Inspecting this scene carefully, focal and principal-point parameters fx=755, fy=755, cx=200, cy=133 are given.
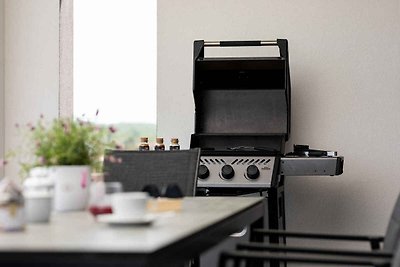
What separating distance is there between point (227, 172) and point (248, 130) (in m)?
0.53

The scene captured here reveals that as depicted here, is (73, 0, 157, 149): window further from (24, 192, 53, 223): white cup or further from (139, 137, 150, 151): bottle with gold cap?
(24, 192, 53, 223): white cup

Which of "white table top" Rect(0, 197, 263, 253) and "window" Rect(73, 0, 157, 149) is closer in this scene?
"white table top" Rect(0, 197, 263, 253)

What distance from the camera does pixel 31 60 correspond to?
4.70m

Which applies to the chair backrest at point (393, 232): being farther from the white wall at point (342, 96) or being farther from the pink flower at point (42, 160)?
the white wall at point (342, 96)

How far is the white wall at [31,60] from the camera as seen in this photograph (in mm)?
4676

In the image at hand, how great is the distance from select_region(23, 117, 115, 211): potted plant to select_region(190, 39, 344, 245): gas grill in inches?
63.8

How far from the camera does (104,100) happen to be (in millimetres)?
4711

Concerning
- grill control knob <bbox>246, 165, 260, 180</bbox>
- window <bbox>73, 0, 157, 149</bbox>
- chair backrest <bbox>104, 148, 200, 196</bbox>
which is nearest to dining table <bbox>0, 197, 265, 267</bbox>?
chair backrest <bbox>104, 148, 200, 196</bbox>

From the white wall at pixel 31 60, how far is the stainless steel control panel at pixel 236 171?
1.38 metres

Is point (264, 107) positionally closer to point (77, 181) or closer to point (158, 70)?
point (158, 70)

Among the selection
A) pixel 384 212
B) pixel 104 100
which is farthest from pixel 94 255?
pixel 104 100

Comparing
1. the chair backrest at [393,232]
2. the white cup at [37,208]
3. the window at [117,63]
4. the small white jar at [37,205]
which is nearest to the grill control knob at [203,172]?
the window at [117,63]

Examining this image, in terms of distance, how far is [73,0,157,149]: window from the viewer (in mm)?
4613

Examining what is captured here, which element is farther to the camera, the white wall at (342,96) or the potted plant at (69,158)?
the white wall at (342,96)
